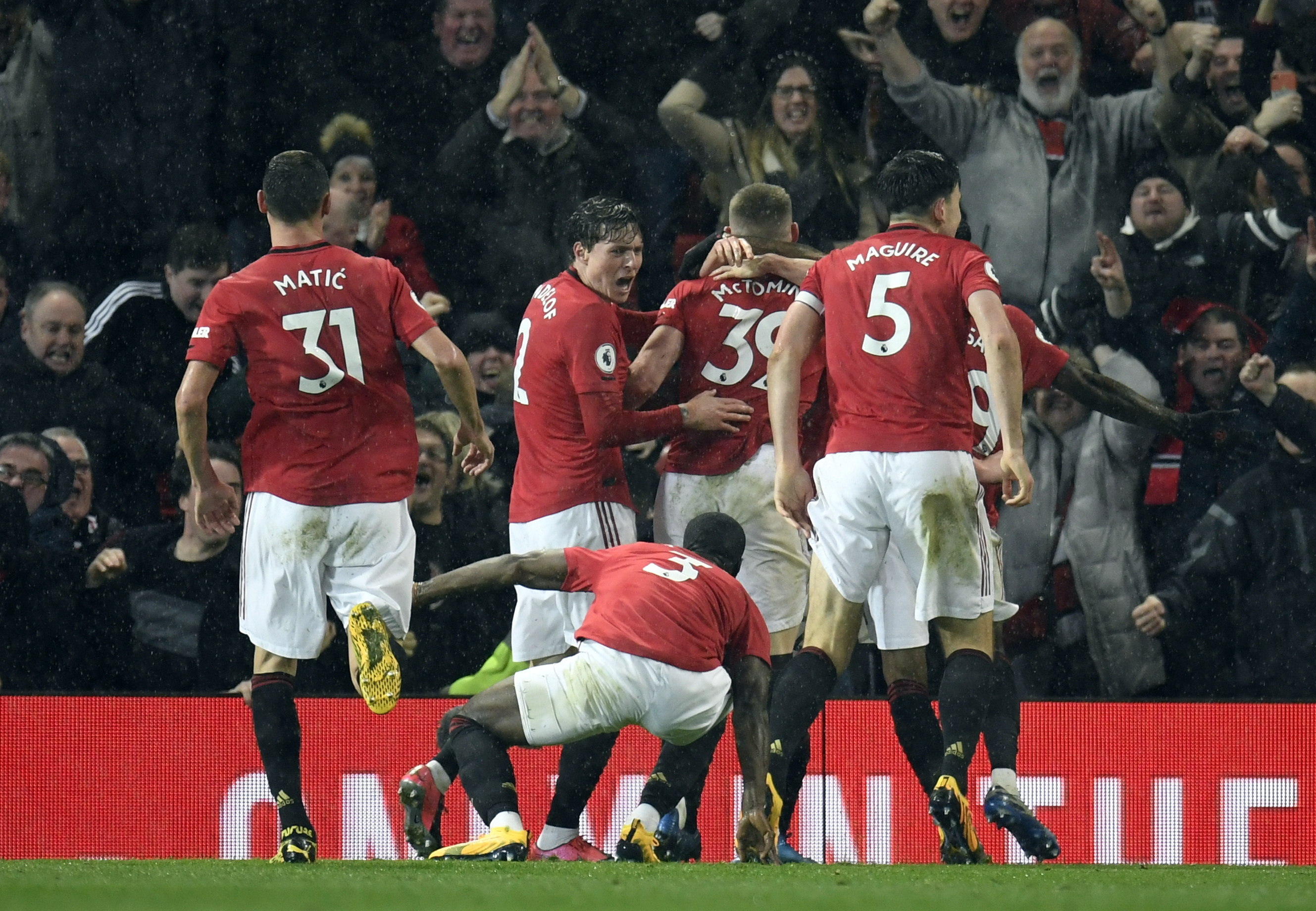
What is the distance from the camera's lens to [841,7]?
8.52m

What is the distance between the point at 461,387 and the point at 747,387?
1262 millimetres

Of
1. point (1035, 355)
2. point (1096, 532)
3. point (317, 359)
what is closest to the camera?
point (317, 359)

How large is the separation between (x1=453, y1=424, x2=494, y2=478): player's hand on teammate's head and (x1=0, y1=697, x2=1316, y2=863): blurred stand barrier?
1.64 meters

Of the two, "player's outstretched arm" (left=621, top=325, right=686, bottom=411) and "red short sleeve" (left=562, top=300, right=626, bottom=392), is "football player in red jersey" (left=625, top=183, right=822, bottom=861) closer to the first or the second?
"player's outstretched arm" (left=621, top=325, right=686, bottom=411)

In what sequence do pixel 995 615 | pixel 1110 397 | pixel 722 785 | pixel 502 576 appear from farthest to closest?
pixel 722 785
pixel 1110 397
pixel 995 615
pixel 502 576

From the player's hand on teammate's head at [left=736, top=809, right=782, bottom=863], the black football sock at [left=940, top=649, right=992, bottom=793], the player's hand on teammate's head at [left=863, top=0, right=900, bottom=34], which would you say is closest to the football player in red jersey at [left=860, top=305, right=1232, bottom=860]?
the black football sock at [left=940, top=649, right=992, bottom=793]

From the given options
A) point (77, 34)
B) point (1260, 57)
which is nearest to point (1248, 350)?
point (1260, 57)

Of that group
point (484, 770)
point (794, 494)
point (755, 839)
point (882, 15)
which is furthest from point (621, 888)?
point (882, 15)

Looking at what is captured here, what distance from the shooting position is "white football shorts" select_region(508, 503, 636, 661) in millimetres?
5996

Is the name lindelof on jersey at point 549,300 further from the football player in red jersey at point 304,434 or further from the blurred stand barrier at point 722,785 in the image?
→ the blurred stand barrier at point 722,785

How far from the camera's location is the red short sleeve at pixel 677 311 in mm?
6082

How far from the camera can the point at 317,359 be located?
16.9ft

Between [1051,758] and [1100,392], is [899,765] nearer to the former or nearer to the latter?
[1051,758]

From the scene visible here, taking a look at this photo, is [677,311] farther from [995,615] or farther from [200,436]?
[200,436]
